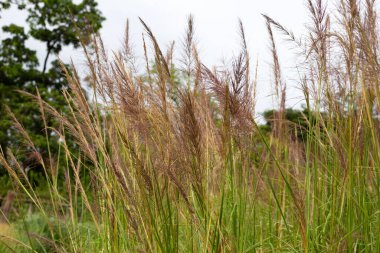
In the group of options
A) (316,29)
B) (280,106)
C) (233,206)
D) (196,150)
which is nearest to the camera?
(196,150)

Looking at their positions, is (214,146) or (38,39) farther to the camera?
(38,39)

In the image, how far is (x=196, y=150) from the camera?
175 centimetres

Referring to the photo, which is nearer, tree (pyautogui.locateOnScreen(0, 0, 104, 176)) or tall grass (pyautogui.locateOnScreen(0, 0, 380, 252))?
tall grass (pyautogui.locateOnScreen(0, 0, 380, 252))

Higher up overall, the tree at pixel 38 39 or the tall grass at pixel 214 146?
the tree at pixel 38 39

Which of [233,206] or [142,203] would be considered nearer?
[142,203]

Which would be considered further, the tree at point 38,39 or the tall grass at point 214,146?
the tree at point 38,39

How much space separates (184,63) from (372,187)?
133cm

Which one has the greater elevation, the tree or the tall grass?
the tree

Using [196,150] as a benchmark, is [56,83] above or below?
above

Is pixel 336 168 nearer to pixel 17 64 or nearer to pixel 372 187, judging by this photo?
pixel 372 187

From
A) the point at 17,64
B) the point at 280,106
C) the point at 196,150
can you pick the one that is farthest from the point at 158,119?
the point at 17,64

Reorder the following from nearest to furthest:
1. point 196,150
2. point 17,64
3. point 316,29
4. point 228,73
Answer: point 196,150 → point 228,73 → point 316,29 → point 17,64

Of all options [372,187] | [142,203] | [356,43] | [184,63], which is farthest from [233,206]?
[372,187]

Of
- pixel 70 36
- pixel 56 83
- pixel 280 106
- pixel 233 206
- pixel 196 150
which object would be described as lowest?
pixel 233 206
